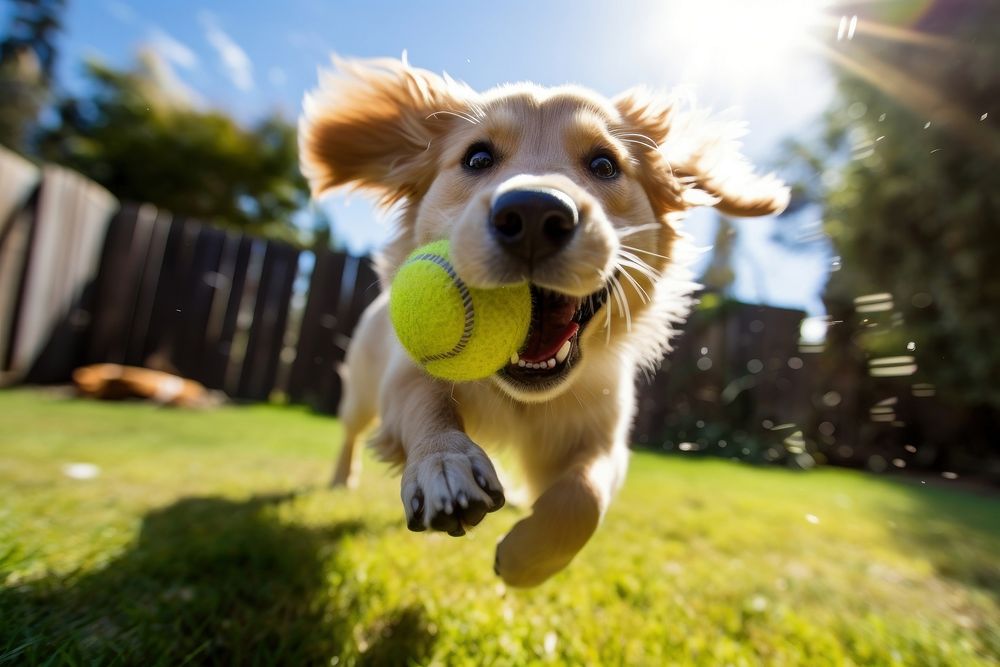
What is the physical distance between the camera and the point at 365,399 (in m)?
3.43

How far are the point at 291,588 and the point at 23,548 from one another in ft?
2.83

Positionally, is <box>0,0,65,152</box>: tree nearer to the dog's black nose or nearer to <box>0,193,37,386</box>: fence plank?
<box>0,193,37,386</box>: fence plank

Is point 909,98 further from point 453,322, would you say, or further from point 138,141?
point 138,141

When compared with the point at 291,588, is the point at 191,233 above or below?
above

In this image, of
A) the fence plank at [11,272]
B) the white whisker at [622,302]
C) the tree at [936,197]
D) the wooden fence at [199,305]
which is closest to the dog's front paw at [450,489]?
the white whisker at [622,302]

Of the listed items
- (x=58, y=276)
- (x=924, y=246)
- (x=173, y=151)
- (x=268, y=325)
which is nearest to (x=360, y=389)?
(x=268, y=325)

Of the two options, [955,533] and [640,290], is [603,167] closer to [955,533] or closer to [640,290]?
[640,290]

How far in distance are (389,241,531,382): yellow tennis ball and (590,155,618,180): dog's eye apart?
0.65 m

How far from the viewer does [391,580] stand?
2105 mm

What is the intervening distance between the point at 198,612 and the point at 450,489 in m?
0.96

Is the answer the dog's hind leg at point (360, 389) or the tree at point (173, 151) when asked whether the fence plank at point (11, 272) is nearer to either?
the dog's hind leg at point (360, 389)

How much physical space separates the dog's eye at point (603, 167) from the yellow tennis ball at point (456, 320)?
2.13 feet

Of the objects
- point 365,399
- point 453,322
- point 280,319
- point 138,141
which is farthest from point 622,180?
point 138,141

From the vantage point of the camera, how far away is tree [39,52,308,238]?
19.0 meters
